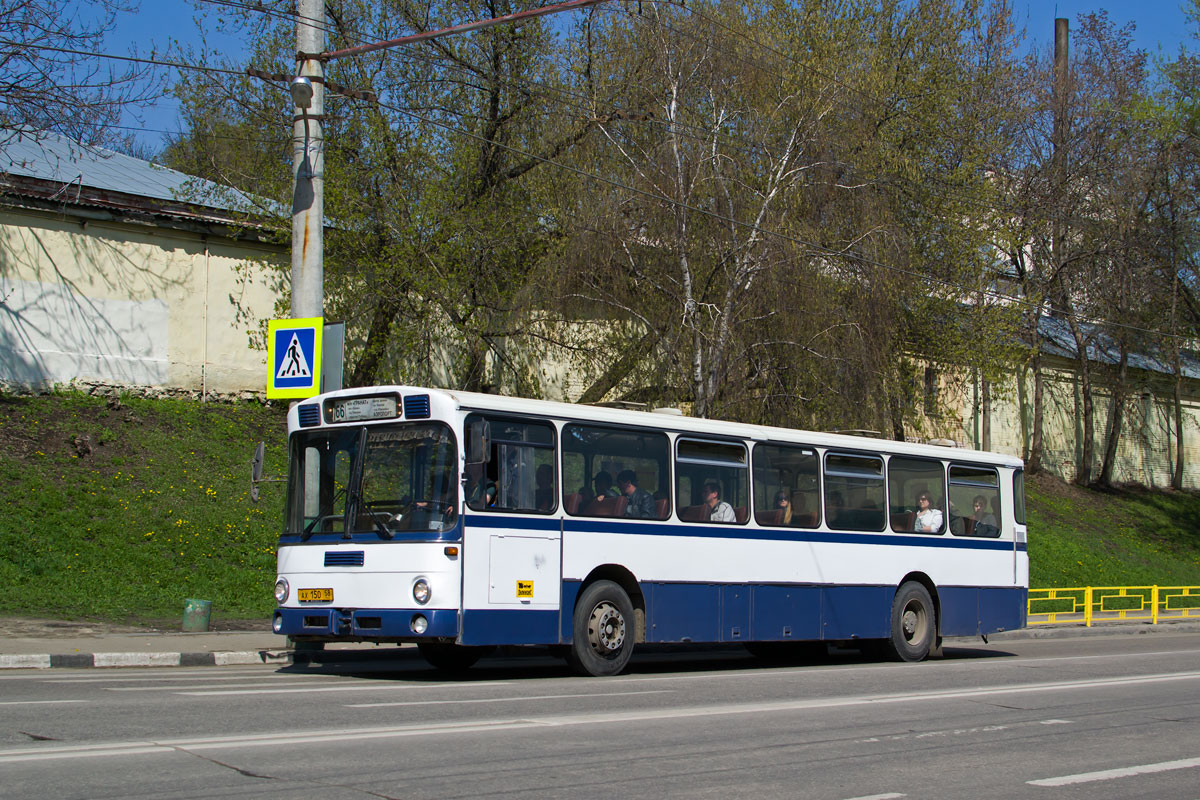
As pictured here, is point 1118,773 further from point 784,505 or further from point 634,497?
Answer: point 784,505

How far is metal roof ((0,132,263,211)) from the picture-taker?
1069 inches

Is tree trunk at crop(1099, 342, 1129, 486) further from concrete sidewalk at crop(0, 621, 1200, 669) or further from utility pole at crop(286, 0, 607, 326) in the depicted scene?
utility pole at crop(286, 0, 607, 326)

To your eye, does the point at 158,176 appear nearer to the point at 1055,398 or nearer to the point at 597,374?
the point at 597,374

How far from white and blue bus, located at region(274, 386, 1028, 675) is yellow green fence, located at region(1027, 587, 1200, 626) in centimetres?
923

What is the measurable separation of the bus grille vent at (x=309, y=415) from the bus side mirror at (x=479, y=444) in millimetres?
1981

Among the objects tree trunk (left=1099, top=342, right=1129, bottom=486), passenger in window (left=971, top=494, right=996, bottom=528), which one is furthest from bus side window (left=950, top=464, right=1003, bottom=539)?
tree trunk (left=1099, top=342, right=1129, bottom=486)

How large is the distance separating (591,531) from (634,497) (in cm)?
84

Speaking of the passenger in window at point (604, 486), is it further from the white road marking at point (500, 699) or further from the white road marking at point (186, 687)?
the white road marking at point (186, 687)

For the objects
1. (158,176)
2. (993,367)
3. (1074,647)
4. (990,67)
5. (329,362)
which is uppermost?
(990,67)

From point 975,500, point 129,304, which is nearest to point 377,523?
point 975,500

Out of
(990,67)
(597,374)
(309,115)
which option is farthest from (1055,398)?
(309,115)

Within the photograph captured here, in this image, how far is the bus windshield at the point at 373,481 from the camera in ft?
41.5

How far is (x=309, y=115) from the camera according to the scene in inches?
619

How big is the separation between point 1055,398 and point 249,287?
34523mm
